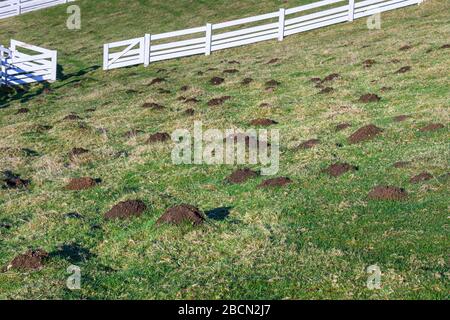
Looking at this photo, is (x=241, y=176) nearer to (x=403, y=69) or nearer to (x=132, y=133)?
(x=132, y=133)

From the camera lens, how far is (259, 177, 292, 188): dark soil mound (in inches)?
603

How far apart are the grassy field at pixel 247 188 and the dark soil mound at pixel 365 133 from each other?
0.32m

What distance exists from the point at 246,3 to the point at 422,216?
4596 centimetres

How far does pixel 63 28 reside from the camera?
55844 mm

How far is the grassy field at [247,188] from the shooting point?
10.2 m

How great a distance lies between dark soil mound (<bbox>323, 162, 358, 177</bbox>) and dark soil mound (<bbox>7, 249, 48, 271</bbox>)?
24.2 feet

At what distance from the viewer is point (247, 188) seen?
15.6 meters

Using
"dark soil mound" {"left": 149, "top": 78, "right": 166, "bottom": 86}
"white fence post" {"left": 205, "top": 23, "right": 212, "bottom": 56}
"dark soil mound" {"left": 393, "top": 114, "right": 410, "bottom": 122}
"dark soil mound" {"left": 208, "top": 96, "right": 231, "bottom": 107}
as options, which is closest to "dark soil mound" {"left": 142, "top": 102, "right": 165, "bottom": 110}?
"dark soil mound" {"left": 208, "top": 96, "right": 231, "bottom": 107}

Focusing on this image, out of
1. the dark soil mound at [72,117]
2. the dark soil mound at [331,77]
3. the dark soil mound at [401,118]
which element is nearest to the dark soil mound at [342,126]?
the dark soil mound at [401,118]

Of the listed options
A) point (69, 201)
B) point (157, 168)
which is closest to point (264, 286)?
point (69, 201)

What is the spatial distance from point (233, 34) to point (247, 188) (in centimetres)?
2684

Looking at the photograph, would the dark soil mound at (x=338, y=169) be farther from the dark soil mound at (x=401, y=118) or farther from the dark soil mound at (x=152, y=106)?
the dark soil mound at (x=152, y=106)

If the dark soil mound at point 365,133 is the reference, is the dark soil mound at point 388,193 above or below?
below
